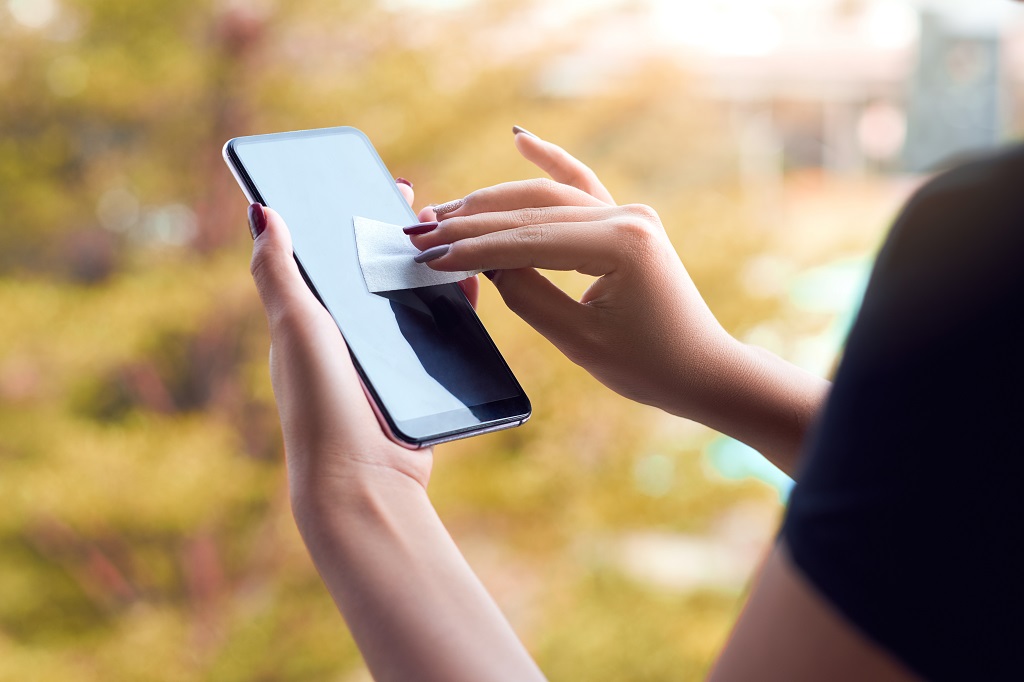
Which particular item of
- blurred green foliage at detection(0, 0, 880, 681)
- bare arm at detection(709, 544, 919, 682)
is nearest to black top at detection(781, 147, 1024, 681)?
bare arm at detection(709, 544, 919, 682)

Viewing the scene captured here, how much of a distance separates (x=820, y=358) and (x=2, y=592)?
2267 millimetres

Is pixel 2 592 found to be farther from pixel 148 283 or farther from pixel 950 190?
pixel 950 190

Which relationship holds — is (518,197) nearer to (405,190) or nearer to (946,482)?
(405,190)

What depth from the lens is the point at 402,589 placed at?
1.03 ft

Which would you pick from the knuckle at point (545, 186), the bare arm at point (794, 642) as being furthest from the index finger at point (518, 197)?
the bare arm at point (794, 642)

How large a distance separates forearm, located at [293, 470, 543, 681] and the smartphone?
0.07 m

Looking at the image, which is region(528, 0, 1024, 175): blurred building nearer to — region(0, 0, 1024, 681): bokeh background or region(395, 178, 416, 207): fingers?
region(0, 0, 1024, 681): bokeh background

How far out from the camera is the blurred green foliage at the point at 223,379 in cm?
219

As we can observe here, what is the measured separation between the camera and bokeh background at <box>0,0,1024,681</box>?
217cm

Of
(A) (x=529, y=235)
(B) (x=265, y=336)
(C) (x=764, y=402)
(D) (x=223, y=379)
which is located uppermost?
(A) (x=529, y=235)

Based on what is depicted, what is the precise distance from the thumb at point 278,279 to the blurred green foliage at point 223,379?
1.85 metres

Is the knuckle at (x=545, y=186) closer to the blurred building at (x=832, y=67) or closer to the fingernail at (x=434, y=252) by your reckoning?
the fingernail at (x=434, y=252)

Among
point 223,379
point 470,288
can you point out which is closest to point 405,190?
point 470,288

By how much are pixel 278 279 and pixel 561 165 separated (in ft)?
0.66
